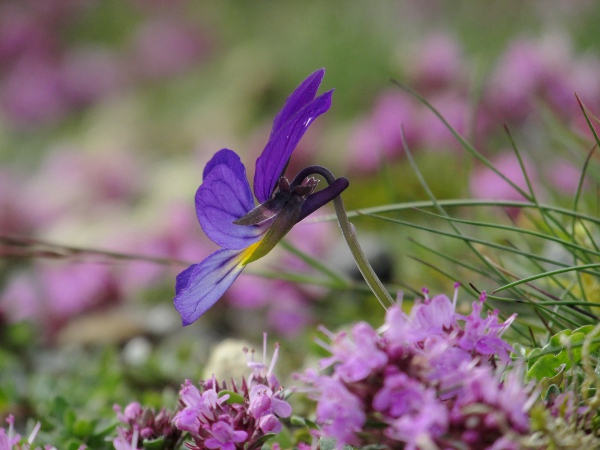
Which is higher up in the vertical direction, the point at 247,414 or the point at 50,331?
the point at 50,331

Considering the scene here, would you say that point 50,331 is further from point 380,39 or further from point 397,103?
point 380,39

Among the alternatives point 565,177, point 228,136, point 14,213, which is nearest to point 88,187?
point 14,213

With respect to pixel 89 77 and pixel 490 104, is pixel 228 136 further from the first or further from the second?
pixel 89 77

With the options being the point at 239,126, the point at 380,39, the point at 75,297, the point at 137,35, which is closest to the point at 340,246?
the point at 75,297

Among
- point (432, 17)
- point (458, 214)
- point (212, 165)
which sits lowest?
point (212, 165)

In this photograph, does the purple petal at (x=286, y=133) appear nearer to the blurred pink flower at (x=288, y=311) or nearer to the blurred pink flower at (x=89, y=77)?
the blurred pink flower at (x=288, y=311)

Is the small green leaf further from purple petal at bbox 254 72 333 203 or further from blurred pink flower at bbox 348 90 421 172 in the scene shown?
blurred pink flower at bbox 348 90 421 172

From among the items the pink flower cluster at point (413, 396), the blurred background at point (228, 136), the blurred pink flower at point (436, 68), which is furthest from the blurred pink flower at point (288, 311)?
the blurred pink flower at point (436, 68)
